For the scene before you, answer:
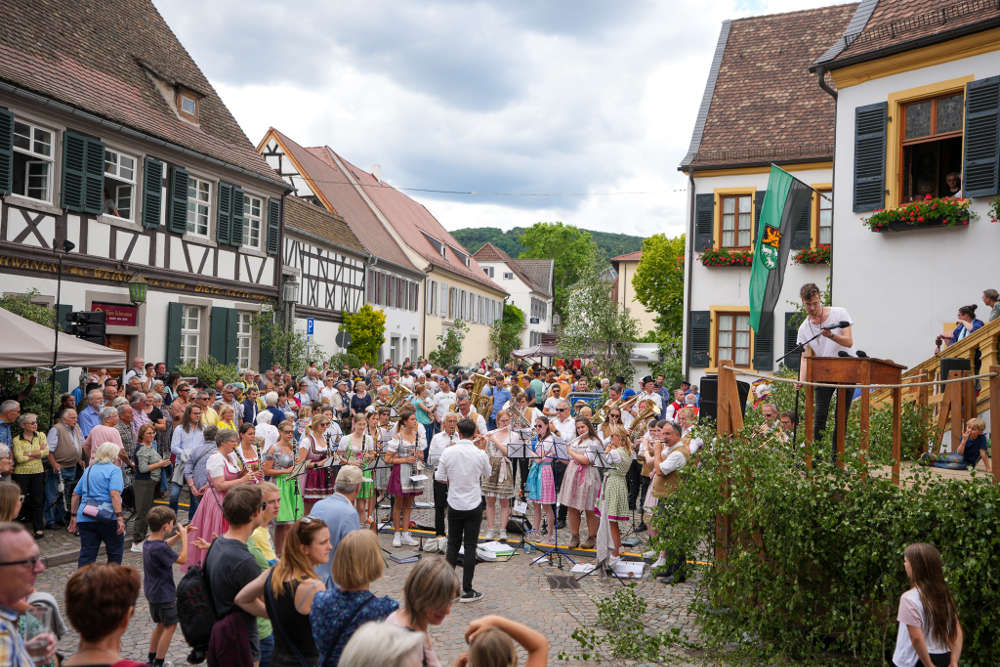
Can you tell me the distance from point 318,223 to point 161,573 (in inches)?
1021

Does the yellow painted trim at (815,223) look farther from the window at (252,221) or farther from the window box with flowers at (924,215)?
the window at (252,221)

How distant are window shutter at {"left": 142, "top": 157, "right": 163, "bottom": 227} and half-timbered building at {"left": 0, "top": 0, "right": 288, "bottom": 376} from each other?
30 mm

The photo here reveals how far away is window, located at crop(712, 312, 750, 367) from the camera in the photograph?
21672mm

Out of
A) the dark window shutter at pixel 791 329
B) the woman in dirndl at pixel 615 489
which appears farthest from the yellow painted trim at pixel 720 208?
the woman in dirndl at pixel 615 489

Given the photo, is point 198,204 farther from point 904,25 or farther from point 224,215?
point 904,25

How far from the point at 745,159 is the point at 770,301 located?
25.5 feet

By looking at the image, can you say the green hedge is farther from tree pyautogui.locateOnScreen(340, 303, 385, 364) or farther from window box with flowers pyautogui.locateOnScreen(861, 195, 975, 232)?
tree pyautogui.locateOnScreen(340, 303, 385, 364)

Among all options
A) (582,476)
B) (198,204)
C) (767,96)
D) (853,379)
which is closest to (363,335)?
(198,204)

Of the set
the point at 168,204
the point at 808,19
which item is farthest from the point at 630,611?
the point at 808,19

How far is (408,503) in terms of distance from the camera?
35.5 feet

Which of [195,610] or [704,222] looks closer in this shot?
[195,610]

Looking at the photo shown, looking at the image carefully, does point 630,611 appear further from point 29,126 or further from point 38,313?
point 29,126

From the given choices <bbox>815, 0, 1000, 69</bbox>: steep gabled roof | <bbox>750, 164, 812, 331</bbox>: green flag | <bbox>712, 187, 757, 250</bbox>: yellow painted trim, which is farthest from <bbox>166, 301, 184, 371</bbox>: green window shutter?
<bbox>815, 0, 1000, 69</bbox>: steep gabled roof

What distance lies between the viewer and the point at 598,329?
1254 inches
